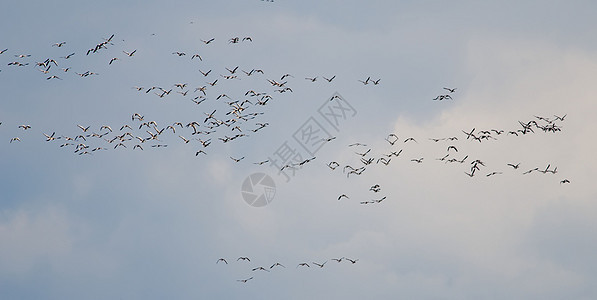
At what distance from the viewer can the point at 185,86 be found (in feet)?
253

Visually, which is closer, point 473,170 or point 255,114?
point 473,170

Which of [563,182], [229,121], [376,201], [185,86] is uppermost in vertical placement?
[185,86]

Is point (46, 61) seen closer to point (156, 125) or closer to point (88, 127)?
point (88, 127)

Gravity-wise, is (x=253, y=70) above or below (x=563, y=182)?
above

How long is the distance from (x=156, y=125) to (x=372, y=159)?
2251 centimetres

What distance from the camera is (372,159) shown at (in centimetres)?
7994

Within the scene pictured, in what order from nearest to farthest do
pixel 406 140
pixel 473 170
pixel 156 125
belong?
pixel 473 170 → pixel 156 125 → pixel 406 140

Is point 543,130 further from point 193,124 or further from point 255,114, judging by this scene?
point 193,124

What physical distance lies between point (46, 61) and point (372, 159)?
113 feet

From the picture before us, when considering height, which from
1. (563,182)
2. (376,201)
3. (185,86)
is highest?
(185,86)

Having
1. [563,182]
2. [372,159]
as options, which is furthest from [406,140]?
[563,182]

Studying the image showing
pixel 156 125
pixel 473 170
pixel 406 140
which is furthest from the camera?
pixel 406 140

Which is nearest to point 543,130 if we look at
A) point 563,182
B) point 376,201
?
point 563,182

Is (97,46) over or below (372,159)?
over
